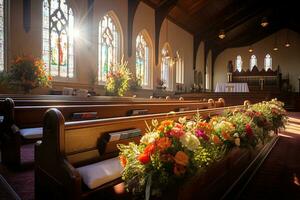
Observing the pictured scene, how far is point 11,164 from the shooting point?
6.72ft

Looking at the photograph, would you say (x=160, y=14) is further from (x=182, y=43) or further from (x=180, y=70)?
(x=180, y=70)

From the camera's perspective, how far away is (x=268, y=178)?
107 inches

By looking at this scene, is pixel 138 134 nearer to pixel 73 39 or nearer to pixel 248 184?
pixel 248 184

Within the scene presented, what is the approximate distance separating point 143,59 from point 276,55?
11.3 m

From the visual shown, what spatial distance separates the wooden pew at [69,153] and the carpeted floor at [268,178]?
0.35m

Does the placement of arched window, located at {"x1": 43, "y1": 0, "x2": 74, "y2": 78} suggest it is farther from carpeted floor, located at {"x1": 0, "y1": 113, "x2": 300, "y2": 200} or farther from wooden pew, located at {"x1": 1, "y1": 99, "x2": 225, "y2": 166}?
wooden pew, located at {"x1": 1, "y1": 99, "x2": 225, "y2": 166}

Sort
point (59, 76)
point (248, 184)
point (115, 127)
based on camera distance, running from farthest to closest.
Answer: point (59, 76), point (248, 184), point (115, 127)

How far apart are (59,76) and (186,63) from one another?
8.81 metres

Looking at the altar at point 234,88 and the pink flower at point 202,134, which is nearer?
the pink flower at point 202,134

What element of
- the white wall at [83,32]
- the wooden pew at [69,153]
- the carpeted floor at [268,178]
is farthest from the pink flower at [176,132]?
the white wall at [83,32]

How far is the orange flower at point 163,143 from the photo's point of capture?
47.8 inches

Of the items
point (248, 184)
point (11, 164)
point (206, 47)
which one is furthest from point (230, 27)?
point (11, 164)

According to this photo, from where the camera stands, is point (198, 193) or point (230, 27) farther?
point (230, 27)

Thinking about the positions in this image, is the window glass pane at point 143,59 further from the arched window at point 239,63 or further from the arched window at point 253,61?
the arched window at point 253,61
